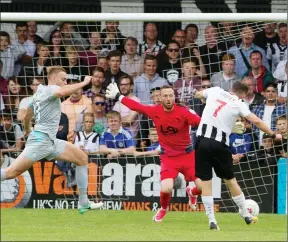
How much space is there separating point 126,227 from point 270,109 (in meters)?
4.76

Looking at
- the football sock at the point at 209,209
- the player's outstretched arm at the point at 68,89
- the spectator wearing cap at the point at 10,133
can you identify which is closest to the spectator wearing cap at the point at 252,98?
the spectator wearing cap at the point at 10,133

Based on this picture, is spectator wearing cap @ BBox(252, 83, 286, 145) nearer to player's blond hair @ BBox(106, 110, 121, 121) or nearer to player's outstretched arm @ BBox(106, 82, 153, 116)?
player's blond hair @ BBox(106, 110, 121, 121)

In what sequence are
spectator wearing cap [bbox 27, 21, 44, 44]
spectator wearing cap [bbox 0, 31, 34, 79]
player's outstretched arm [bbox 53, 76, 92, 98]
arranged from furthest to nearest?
spectator wearing cap [bbox 27, 21, 44, 44], spectator wearing cap [bbox 0, 31, 34, 79], player's outstretched arm [bbox 53, 76, 92, 98]

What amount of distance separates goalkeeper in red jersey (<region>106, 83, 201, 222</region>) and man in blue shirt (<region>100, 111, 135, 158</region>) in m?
2.30

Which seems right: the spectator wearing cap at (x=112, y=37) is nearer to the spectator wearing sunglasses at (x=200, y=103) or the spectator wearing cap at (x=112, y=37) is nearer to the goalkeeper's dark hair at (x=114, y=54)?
the goalkeeper's dark hair at (x=114, y=54)

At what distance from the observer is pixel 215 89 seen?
13.8 m

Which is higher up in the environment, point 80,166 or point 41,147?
point 41,147

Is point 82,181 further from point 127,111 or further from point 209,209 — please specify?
point 127,111

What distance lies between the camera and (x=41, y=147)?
556 inches

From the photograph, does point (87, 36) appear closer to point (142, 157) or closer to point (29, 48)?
point (29, 48)

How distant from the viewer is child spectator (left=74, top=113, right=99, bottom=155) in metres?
17.9

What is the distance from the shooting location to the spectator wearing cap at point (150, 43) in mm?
18672

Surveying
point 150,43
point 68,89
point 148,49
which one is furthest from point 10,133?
point 68,89

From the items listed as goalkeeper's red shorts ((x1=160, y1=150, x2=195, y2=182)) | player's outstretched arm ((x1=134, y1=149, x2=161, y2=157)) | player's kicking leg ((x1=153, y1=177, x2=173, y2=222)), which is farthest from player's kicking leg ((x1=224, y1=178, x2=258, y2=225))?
player's outstretched arm ((x1=134, y1=149, x2=161, y2=157))
